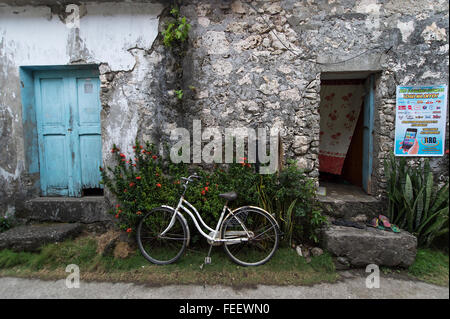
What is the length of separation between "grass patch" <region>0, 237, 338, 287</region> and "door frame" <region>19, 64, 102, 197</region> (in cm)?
106

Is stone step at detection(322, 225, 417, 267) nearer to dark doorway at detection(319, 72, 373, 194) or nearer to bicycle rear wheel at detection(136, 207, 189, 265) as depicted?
dark doorway at detection(319, 72, 373, 194)

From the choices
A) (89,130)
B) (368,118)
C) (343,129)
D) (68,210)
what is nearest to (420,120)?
(368,118)

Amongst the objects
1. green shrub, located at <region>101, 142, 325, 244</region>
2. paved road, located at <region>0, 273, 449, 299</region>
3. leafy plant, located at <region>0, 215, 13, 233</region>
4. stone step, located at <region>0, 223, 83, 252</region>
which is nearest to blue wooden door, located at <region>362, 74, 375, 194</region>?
green shrub, located at <region>101, 142, 325, 244</region>

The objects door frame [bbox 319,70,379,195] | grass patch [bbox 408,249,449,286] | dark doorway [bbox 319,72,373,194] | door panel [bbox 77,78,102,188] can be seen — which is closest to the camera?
grass patch [bbox 408,249,449,286]

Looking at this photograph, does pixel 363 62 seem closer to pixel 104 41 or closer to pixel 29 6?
pixel 104 41

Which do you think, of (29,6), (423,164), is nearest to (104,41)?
(29,6)

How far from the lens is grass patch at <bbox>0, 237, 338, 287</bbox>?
270cm

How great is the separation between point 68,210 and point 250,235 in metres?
2.82

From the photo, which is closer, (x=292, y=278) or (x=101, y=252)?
(x=292, y=278)

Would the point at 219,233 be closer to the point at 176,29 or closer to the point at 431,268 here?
the point at 431,268

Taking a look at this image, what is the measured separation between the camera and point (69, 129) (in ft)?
12.1

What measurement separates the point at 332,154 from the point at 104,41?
4422mm

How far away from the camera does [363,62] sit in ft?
10.9

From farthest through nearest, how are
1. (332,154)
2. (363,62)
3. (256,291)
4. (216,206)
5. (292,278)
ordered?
(332,154), (363,62), (216,206), (292,278), (256,291)
